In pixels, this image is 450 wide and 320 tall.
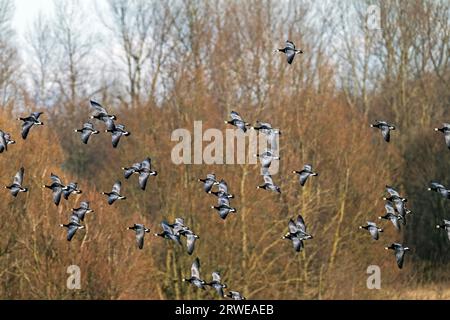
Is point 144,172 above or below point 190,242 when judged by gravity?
above

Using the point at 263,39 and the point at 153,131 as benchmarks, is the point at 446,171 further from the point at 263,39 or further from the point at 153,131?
the point at 153,131

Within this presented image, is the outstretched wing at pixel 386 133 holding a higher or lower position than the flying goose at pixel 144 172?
higher

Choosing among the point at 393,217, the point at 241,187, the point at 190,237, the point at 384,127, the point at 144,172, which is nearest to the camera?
the point at 384,127

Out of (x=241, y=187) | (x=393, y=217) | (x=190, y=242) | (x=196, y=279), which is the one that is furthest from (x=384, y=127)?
(x=241, y=187)

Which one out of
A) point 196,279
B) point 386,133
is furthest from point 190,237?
point 386,133

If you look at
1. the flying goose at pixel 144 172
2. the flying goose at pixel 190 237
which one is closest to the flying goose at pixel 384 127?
the flying goose at pixel 190 237

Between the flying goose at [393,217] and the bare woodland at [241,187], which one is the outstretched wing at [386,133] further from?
the bare woodland at [241,187]

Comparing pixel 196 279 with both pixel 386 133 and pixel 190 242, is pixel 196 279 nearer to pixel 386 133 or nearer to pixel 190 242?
pixel 190 242

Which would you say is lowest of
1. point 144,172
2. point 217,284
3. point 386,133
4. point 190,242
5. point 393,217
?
point 217,284

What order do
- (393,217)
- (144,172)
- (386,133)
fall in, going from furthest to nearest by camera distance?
(144,172)
(386,133)
(393,217)

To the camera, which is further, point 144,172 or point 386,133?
point 144,172

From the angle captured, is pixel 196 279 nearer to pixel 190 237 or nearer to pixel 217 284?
pixel 217 284

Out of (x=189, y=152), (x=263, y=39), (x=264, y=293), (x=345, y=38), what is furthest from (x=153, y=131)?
(x=345, y=38)
